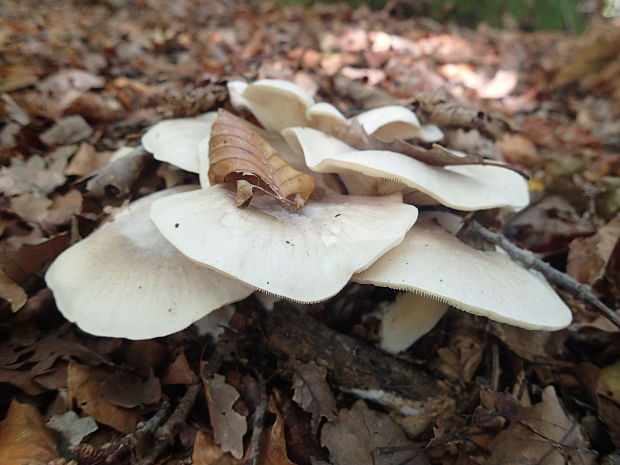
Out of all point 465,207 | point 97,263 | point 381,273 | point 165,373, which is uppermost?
point 465,207

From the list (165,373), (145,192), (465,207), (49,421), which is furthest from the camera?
(145,192)

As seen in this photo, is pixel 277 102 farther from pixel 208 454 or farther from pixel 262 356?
pixel 208 454

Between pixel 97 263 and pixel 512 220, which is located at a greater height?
pixel 97 263

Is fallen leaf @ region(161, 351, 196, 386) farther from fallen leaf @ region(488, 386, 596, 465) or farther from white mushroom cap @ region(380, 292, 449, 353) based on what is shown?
fallen leaf @ region(488, 386, 596, 465)

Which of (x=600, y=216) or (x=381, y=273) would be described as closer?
(x=381, y=273)

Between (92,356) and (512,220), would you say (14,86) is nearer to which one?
(92,356)

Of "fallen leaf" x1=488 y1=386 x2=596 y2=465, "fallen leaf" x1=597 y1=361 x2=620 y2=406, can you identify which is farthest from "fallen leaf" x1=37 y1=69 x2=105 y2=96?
"fallen leaf" x1=597 y1=361 x2=620 y2=406

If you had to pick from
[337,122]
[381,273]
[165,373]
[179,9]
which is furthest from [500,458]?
A: [179,9]

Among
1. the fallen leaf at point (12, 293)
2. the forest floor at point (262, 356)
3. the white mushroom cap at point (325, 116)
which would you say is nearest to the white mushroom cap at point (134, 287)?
the fallen leaf at point (12, 293)
